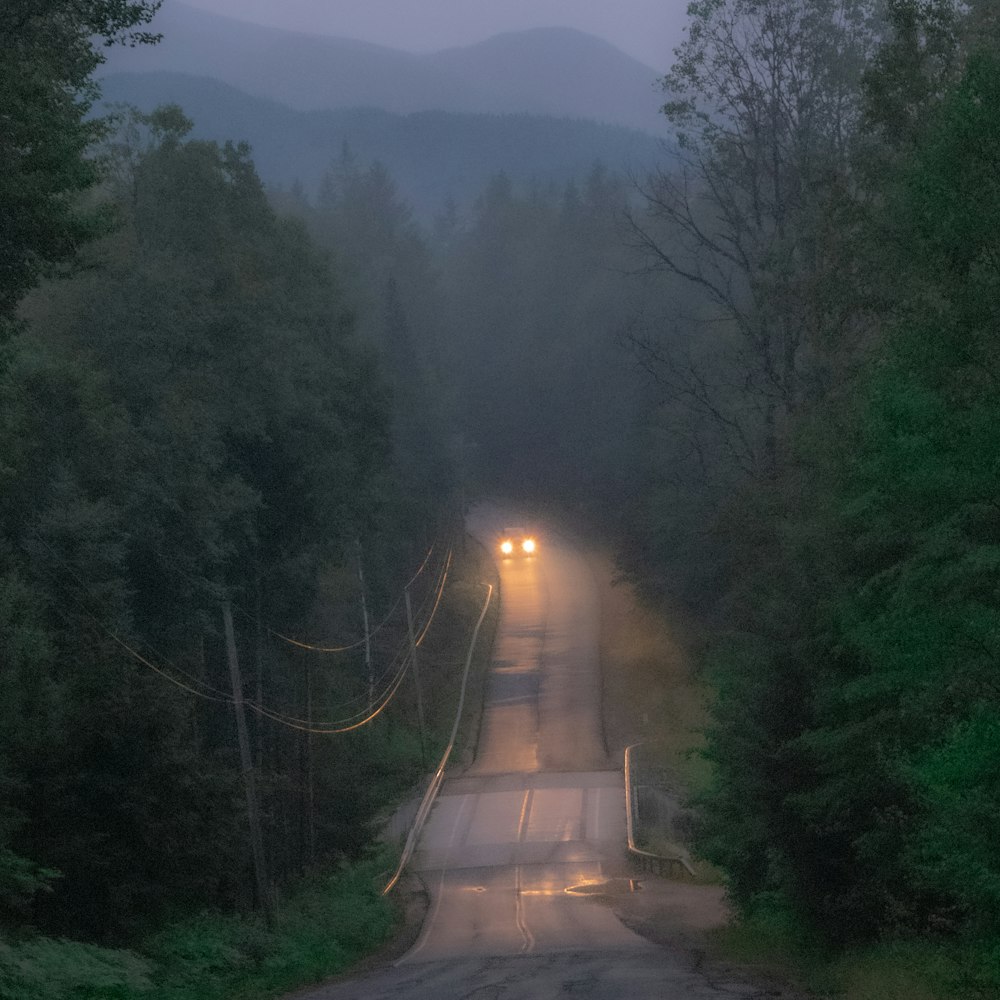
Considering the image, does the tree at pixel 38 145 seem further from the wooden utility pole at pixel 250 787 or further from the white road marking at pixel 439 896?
the white road marking at pixel 439 896

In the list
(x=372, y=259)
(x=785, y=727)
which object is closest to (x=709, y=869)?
(x=785, y=727)

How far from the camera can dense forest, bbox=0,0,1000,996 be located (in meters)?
13.2

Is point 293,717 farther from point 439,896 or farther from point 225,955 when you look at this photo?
point 225,955

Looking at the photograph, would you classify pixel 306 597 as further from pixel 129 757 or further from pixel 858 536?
pixel 858 536

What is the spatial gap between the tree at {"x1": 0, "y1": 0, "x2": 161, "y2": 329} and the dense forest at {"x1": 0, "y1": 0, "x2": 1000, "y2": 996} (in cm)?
4

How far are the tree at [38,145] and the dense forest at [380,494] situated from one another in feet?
0.13

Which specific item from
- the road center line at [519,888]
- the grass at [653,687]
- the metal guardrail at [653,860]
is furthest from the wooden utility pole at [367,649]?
the metal guardrail at [653,860]

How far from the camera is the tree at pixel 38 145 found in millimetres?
12172

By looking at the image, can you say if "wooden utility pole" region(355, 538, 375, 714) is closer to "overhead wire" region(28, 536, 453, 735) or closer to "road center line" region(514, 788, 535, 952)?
"overhead wire" region(28, 536, 453, 735)

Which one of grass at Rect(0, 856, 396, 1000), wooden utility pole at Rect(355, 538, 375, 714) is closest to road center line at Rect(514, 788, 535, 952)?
grass at Rect(0, 856, 396, 1000)

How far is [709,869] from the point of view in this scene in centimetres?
3397

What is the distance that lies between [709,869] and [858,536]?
18.9 m

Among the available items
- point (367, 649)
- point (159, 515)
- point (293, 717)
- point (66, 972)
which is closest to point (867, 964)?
point (66, 972)

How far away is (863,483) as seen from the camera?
50.7 ft
